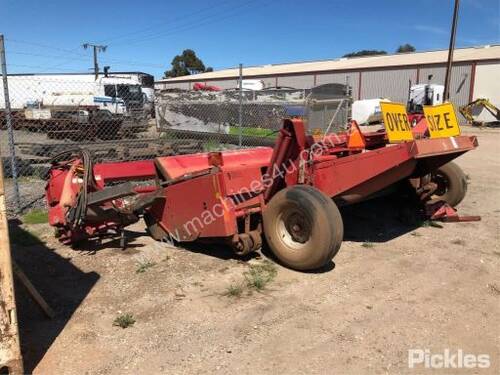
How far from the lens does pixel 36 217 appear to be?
6.35 meters

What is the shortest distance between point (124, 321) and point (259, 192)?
210cm

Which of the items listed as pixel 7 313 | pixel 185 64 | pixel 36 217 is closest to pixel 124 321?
pixel 7 313

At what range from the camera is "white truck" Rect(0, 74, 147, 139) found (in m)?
17.4

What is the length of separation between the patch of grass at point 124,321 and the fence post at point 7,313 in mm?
842

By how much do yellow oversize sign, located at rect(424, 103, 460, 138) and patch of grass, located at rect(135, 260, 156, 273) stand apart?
3.18 meters

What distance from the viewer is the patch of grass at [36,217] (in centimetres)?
618

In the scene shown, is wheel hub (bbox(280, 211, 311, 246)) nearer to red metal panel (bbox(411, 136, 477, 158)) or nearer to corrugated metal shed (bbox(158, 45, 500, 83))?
red metal panel (bbox(411, 136, 477, 158))

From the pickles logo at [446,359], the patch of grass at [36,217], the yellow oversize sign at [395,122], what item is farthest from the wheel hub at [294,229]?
the patch of grass at [36,217]

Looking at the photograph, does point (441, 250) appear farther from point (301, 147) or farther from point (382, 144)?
point (301, 147)

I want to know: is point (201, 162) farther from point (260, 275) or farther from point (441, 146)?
point (441, 146)

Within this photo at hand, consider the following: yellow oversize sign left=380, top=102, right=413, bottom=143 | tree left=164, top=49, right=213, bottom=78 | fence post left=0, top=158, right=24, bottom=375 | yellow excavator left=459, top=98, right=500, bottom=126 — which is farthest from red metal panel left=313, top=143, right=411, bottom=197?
tree left=164, top=49, right=213, bottom=78

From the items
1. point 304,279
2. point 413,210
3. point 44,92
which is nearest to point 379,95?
point 44,92

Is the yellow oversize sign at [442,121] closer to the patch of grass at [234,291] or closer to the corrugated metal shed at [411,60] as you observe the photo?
the patch of grass at [234,291]

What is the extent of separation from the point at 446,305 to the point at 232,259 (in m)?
2.09
